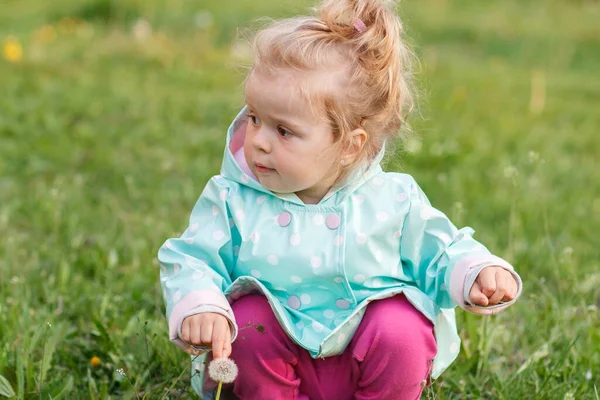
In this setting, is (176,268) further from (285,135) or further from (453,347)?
(453,347)

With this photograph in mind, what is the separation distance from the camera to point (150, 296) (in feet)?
9.93

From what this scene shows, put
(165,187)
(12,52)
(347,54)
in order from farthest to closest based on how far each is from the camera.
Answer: (12,52)
(165,187)
(347,54)

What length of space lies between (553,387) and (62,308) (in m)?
1.55

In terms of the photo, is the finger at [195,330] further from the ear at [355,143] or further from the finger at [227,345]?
the ear at [355,143]

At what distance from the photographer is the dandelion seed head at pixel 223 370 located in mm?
1798

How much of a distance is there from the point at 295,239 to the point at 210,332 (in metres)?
0.35

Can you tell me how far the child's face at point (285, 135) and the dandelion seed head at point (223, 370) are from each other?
50cm

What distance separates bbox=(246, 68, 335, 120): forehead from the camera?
6.78 ft

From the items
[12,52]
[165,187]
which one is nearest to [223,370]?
[165,187]

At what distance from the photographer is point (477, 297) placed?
2.02 metres

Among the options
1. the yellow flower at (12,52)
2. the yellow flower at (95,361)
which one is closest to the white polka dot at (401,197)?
the yellow flower at (95,361)

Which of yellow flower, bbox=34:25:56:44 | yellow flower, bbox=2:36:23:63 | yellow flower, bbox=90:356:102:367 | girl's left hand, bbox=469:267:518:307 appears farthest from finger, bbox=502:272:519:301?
yellow flower, bbox=34:25:56:44

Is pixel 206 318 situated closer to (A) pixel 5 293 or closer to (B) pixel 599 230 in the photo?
(A) pixel 5 293

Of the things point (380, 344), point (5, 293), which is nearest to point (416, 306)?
point (380, 344)
